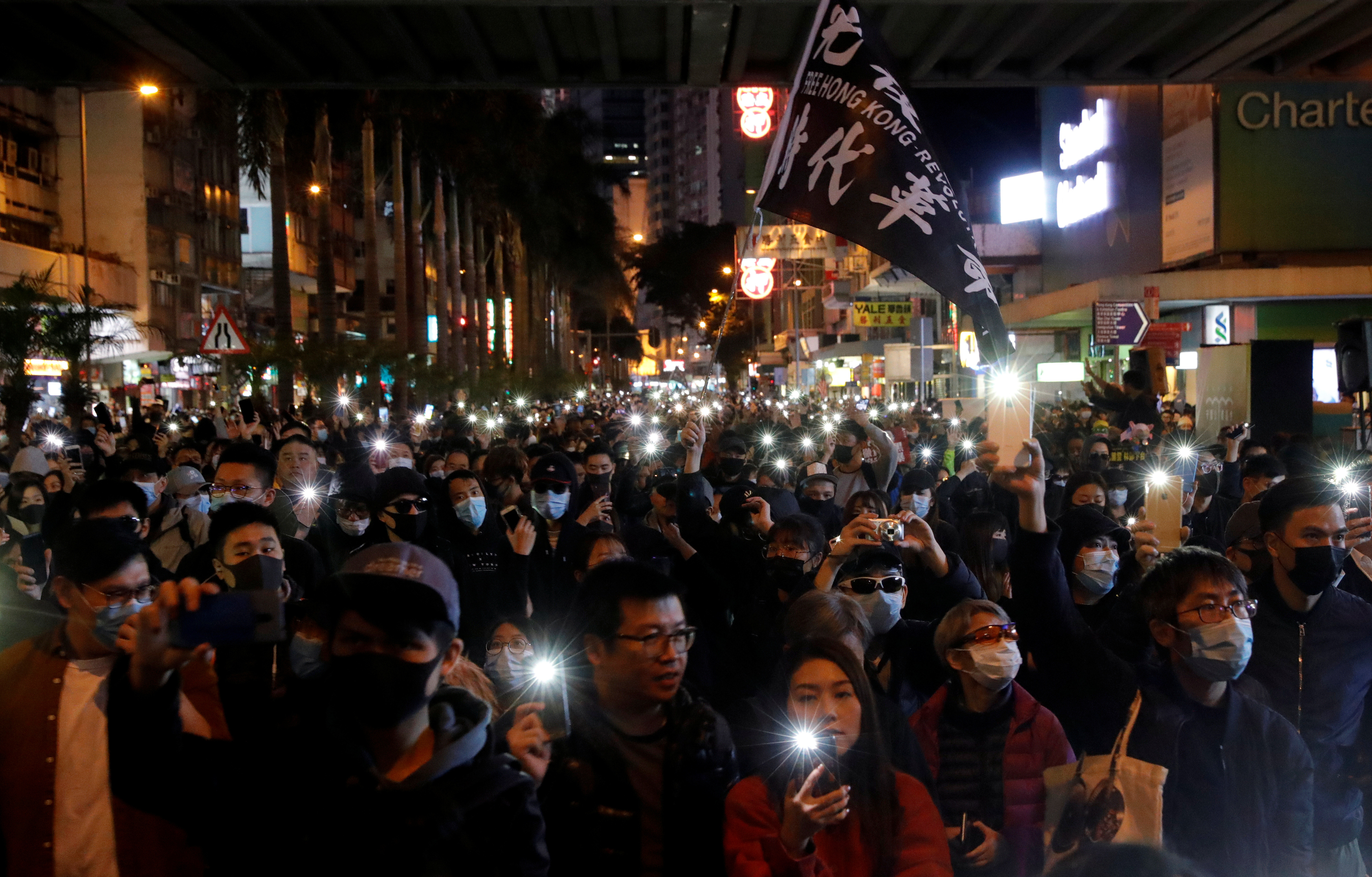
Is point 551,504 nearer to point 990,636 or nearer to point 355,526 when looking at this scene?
point 355,526

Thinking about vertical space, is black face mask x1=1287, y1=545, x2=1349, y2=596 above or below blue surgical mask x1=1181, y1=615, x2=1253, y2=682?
above

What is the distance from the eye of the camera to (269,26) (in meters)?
7.05

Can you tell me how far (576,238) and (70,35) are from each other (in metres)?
61.5

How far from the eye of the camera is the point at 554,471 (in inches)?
276

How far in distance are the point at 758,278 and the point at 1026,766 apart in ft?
168

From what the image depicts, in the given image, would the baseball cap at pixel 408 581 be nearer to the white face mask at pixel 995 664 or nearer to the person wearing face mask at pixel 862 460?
the white face mask at pixel 995 664

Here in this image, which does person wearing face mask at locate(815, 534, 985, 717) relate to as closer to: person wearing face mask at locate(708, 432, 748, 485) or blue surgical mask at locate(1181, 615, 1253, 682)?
blue surgical mask at locate(1181, 615, 1253, 682)

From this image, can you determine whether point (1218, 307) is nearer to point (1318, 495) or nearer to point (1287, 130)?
point (1287, 130)

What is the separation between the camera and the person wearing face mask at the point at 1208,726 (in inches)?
147

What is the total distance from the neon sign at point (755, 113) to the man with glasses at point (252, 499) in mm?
40293

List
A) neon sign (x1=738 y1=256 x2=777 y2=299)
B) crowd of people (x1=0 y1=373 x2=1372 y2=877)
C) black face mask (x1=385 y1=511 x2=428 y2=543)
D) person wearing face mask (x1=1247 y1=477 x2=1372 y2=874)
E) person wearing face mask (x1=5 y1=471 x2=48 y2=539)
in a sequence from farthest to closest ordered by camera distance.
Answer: neon sign (x1=738 y1=256 x2=777 y2=299)
person wearing face mask (x1=5 y1=471 x2=48 y2=539)
black face mask (x1=385 y1=511 x2=428 y2=543)
person wearing face mask (x1=1247 y1=477 x2=1372 y2=874)
crowd of people (x1=0 y1=373 x2=1372 y2=877)

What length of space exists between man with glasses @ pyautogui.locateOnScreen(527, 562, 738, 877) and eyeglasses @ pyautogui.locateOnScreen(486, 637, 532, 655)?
121 cm

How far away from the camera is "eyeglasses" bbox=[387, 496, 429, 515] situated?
6.24m

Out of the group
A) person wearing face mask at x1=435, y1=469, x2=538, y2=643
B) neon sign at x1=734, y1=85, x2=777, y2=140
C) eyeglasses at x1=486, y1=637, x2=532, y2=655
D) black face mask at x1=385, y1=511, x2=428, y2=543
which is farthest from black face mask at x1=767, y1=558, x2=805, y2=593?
neon sign at x1=734, y1=85, x2=777, y2=140
